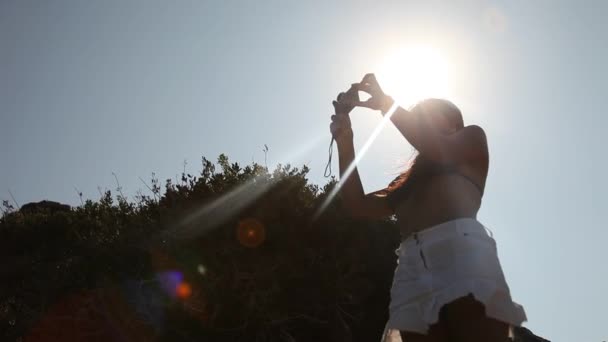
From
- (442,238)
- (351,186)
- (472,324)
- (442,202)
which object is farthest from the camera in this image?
(351,186)

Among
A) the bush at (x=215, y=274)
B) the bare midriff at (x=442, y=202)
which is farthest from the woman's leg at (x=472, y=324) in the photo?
the bush at (x=215, y=274)

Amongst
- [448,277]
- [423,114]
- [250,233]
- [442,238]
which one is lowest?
[448,277]

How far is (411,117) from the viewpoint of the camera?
2154mm

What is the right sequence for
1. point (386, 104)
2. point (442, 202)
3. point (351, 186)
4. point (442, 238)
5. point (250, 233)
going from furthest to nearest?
point (250, 233)
point (351, 186)
point (386, 104)
point (442, 202)
point (442, 238)

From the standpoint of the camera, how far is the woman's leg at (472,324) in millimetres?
1650

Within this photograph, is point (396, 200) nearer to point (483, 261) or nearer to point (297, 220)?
point (483, 261)

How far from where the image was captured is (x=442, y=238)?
1.86 m

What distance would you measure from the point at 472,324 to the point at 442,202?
0.53 metres

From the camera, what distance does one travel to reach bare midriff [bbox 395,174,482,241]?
1949mm

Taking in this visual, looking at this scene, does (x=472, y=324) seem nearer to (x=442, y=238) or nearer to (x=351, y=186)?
(x=442, y=238)

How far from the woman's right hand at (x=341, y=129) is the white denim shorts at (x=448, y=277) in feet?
2.72

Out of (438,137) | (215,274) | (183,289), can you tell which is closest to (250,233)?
(215,274)

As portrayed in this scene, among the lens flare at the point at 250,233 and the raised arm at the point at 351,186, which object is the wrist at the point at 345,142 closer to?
the raised arm at the point at 351,186

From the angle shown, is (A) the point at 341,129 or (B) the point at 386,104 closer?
(B) the point at 386,104
